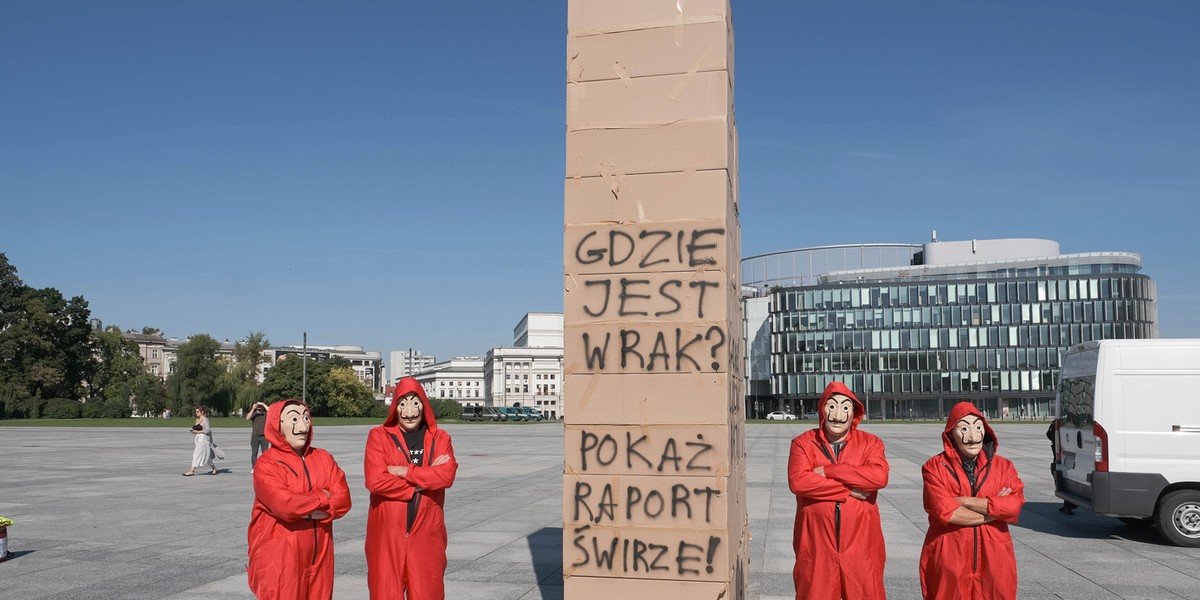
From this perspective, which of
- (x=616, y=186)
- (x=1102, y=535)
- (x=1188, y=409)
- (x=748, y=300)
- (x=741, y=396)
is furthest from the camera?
(x=748, y=300)

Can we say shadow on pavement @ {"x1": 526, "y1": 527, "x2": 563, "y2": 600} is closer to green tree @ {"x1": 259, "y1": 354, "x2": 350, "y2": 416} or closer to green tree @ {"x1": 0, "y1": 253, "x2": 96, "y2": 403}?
green tree @ {"x1": 0, "y1": 253, "x2": 96, "y2": 403}

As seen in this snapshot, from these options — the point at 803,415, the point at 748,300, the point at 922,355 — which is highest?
the point at 748,300

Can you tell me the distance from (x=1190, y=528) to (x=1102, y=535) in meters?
1.19

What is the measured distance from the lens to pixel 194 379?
298 feet

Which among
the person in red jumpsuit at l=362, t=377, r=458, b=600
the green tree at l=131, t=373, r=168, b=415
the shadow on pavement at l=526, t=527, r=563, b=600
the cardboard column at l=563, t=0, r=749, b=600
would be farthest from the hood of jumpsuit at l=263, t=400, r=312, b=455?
the green tree at l=131, t=373, r=168, b=415

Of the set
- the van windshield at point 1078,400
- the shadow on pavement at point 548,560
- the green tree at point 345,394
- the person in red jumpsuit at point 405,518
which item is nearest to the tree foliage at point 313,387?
the green tree at point 345,394

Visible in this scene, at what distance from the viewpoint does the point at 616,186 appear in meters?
6.06

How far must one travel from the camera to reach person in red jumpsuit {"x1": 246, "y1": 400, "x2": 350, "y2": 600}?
511 cm

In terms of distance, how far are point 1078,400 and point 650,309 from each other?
27.1 feet

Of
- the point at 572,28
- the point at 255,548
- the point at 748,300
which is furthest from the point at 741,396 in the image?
the point at 748,300

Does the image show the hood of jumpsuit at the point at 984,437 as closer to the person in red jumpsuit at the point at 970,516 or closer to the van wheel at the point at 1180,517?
the person in red jumpsuit at the point at 970,516

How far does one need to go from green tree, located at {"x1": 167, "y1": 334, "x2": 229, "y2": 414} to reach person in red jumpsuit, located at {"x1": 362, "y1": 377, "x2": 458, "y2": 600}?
303 feet

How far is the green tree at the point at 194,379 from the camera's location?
295 ft

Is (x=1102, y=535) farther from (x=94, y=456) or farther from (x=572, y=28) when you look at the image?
(x=94, y=456)
